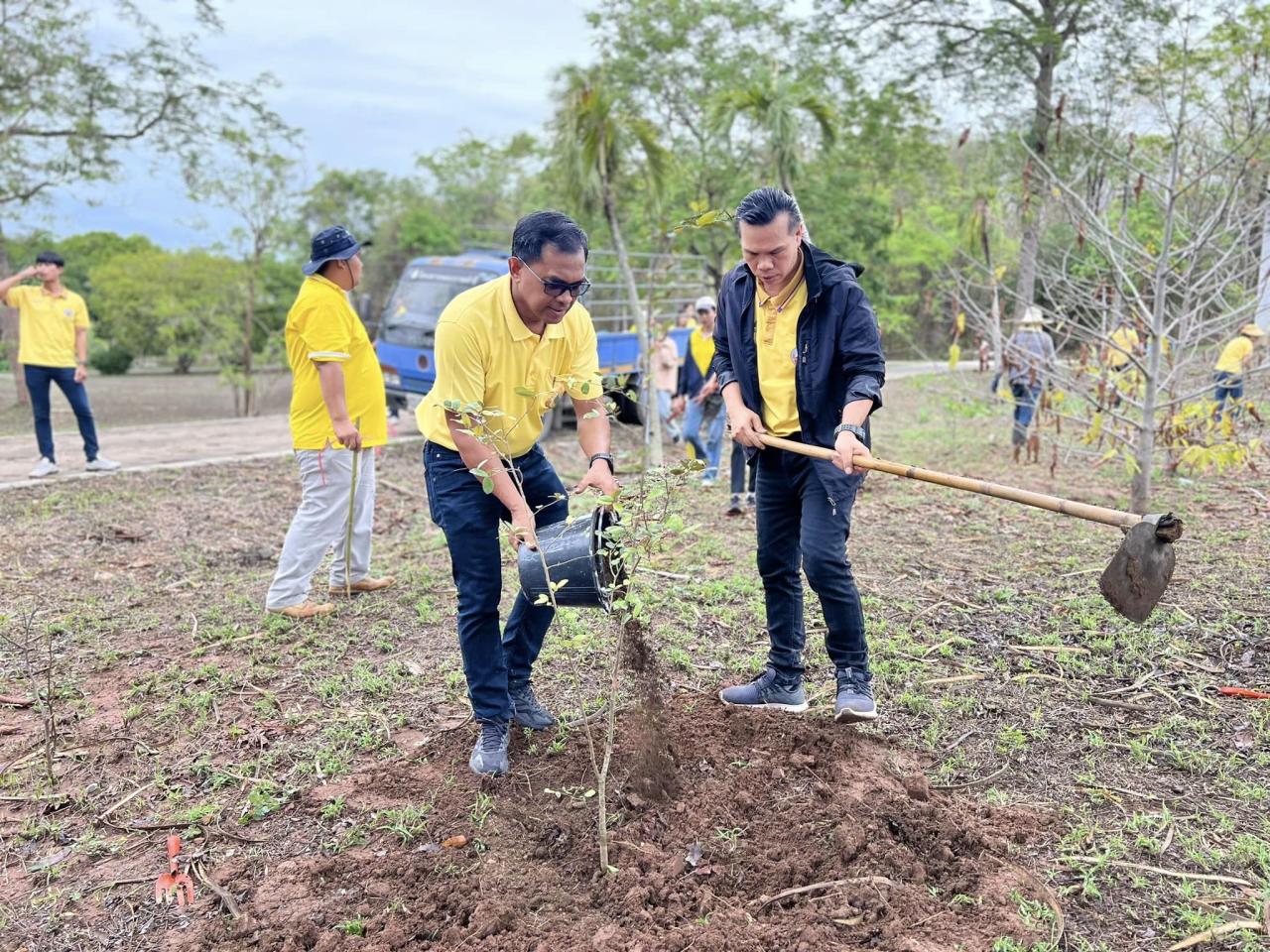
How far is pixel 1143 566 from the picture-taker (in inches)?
109

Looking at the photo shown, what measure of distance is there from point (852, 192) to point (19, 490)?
855 inches

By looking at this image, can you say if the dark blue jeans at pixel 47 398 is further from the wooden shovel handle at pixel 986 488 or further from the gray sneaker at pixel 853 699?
the gray sneaker at pixel 853 699

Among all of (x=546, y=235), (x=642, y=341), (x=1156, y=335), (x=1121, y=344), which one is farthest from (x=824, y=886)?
(x=642, y=341)

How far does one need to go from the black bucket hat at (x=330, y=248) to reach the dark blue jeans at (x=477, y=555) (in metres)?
1.81

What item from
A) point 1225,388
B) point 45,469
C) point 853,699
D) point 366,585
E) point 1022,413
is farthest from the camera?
point 1022,413

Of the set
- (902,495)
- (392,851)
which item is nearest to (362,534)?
(392,851)

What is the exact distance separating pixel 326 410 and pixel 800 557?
2.52 meters

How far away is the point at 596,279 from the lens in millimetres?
14008

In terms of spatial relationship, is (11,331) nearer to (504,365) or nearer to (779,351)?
(504,365)

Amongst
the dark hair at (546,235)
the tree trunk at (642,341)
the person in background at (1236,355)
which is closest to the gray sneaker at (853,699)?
the dark hair at (546,235)

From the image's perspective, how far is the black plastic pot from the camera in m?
2.86

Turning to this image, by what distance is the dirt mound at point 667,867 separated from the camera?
232 centimetres

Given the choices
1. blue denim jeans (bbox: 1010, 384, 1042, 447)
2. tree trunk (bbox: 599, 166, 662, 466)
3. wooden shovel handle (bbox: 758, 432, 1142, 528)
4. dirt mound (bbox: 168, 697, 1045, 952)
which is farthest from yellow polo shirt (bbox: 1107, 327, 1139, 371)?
dirt mound (bbox: 168, 697, 1045, 952)

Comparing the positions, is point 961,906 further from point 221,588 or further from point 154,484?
point 154,484
